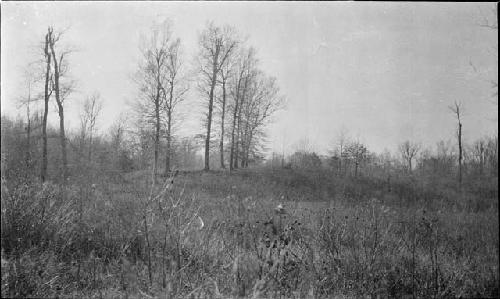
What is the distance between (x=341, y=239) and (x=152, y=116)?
2222 cm

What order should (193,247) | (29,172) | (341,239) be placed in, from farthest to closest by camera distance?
(341,239), (29,172), (193,247)

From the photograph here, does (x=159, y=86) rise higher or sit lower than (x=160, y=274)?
higher

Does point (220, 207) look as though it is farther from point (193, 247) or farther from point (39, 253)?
point (39, 253)

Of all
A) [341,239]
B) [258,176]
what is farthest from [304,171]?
[341,239]

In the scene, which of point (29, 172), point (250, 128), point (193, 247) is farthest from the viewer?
point (250, 128)

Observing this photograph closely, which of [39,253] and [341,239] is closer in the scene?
[39,253]

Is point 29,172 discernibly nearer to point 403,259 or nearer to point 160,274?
point 160,274

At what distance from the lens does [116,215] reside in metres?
8.52

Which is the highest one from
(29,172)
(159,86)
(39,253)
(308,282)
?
(159,86)

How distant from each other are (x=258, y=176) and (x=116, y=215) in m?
20.0

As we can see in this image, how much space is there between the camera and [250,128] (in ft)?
115

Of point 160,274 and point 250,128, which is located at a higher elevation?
point 250,128

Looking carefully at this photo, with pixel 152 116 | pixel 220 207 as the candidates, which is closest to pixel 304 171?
pixel 152 116

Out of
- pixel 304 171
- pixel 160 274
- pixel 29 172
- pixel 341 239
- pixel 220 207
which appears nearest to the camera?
pixel 160 274
